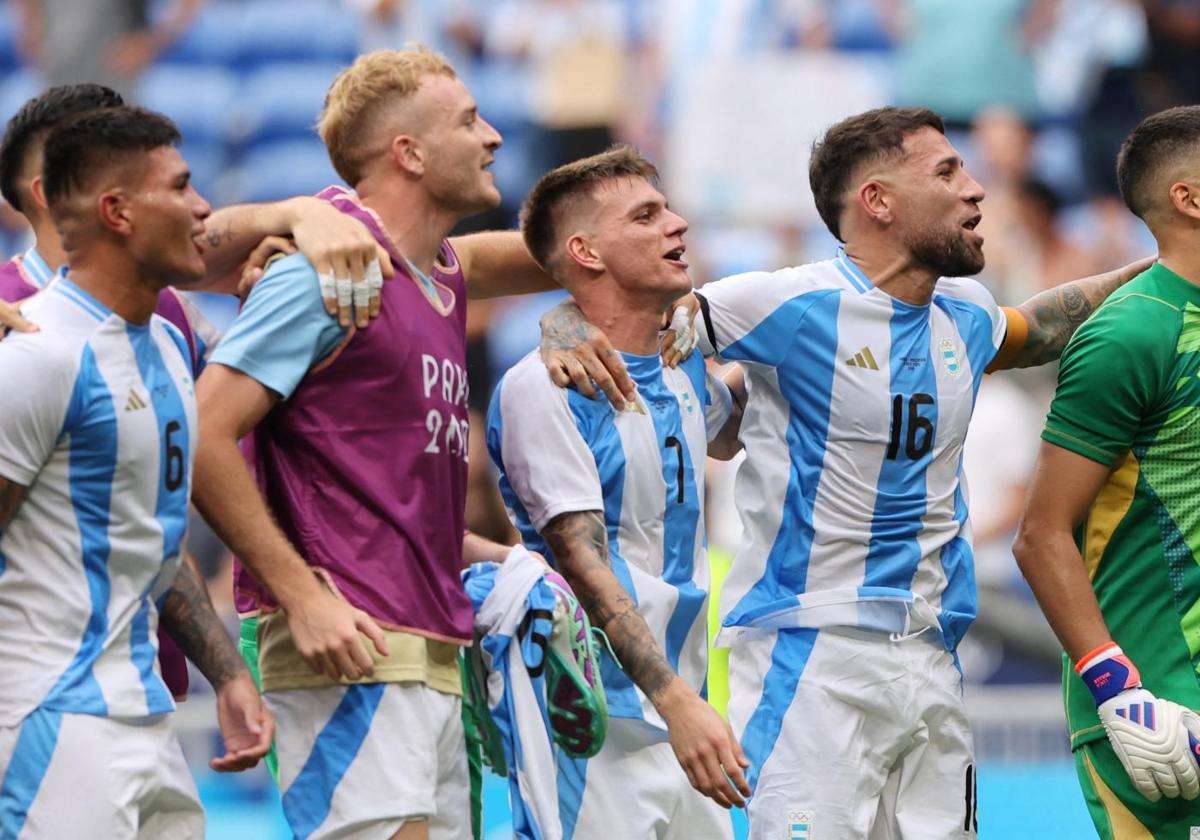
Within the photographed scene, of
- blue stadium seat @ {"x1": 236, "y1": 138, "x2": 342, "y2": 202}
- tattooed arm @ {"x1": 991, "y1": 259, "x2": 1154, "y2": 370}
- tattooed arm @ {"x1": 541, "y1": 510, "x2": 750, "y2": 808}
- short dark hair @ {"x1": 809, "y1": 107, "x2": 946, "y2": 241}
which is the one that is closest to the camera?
tattooed arm @ {"x1": 541, "y1": 510, "x2": 750, "y2": 808}

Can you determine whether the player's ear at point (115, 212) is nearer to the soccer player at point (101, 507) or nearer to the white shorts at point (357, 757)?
the soccer player at point (101, 507)

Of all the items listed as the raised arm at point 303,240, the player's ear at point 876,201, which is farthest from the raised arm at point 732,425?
the raised arm at point 303,240

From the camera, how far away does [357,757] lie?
14.8 feet

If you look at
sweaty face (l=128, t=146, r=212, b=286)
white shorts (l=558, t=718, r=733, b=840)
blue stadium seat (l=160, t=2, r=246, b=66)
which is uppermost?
sweaty face (l=128, t=146, r=212, b=286)

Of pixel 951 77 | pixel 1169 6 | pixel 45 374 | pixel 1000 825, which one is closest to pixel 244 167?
pixel 951 77

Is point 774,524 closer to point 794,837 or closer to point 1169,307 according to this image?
point 794,837

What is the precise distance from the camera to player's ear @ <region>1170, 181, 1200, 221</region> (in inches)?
210

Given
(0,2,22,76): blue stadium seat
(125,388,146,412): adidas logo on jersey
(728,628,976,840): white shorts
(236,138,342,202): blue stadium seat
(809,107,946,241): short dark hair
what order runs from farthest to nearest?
(0,2,22,76): blue stadium seat
(236,138,342,202): blue stadium seat
(809,107,946,241): short dark hair
(728,628,976,840): white shorts
(125,388,146,412): adidas logo on jersey

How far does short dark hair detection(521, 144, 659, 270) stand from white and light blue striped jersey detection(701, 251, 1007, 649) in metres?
0.47

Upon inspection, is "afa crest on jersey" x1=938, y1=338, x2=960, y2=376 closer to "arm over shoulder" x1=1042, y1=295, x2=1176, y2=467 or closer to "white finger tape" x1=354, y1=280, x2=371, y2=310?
"arm over shoulder" x1=1042, y1=295, x2=1176, y2=467

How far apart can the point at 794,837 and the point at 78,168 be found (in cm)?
259

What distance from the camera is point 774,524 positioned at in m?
5.50

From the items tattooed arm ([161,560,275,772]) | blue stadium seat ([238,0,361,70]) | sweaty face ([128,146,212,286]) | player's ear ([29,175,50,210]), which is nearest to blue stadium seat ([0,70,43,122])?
blue stadium seat ([238,0,361,70])

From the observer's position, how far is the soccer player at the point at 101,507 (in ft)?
13.3
